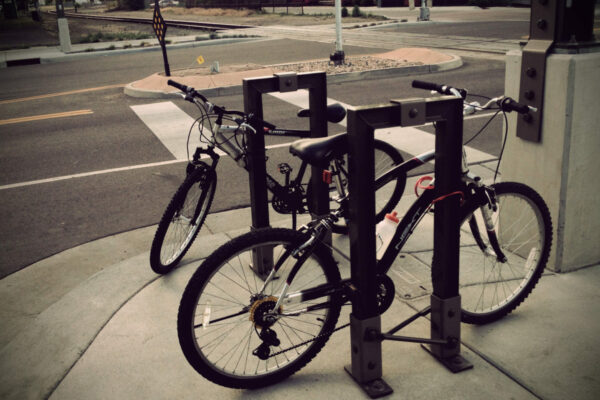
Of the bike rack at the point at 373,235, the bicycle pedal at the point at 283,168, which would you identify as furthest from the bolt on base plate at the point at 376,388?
the bicycle pedal at the point at 283,168

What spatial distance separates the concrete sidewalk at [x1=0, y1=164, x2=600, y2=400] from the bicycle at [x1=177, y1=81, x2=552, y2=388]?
14 cm

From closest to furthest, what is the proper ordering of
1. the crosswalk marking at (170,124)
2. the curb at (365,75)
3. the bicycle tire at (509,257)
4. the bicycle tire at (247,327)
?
the bicycle tire at (247,327) < the bicycle tire at (509,257) < the crosswalk marking at (170,124) < the curb at (365,75)

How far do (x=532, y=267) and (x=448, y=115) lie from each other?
1342mm

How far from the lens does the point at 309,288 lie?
3.17 meters

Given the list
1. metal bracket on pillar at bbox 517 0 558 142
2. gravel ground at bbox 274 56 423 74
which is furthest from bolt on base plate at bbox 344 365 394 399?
gravel ground at bbox 274 56 423 74

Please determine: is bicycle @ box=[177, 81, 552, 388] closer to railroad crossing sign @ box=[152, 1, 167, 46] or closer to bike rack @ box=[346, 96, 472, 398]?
bike rack @ box=[346, 96, 472, 398]

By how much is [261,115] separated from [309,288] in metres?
1.56

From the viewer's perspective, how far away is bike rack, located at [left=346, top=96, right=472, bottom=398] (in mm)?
2846

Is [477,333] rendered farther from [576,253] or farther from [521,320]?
[576,253]

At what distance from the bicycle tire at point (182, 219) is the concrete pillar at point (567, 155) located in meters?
2.20

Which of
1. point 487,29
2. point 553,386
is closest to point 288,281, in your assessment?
point 553,386

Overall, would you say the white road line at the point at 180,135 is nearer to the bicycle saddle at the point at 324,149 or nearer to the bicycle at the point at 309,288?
the bicycle at the point at 309,288

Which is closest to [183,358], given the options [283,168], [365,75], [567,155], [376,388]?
[376,388]

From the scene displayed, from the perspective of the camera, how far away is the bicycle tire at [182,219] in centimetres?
450
